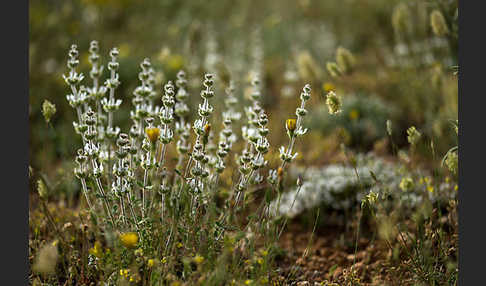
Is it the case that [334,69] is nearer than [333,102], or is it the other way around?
[333,102]

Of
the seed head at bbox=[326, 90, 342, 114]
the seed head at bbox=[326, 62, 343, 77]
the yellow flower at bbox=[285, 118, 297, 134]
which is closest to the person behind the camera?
the yellow flower at bbox=[285, 118, 297, 134]

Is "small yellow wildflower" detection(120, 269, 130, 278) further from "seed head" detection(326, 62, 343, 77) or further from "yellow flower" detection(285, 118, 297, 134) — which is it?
"seed head" detection(326, 62, 343, 77)

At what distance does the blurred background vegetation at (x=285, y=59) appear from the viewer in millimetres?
4000

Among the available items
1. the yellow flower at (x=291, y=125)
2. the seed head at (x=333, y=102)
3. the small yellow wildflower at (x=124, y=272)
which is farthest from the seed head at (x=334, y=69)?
the small yellow wildflower at (x=124, y=272)

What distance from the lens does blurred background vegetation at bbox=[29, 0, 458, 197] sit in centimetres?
400

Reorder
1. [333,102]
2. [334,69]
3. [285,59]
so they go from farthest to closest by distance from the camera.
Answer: [285,59] < [334,69] < [333,102]

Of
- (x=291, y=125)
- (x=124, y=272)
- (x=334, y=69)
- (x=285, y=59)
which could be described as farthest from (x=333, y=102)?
(x=285, y=59)

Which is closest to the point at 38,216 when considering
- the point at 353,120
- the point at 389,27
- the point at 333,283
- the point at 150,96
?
the point at 150,96

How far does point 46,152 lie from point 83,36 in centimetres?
268

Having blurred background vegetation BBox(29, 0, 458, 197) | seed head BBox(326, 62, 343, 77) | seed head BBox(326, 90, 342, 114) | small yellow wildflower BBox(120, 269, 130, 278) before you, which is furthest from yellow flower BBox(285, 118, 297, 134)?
small yellow wildflower BBox(120, 269, 130, 278)

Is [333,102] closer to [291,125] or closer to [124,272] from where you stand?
[291,125]

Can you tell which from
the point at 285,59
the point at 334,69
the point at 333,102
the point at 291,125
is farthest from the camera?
the point at 285,59

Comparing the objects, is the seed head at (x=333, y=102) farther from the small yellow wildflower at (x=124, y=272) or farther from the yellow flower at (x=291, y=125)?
the small yellow wildflower at (x=124, y=272)

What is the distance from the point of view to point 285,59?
6602 mm
